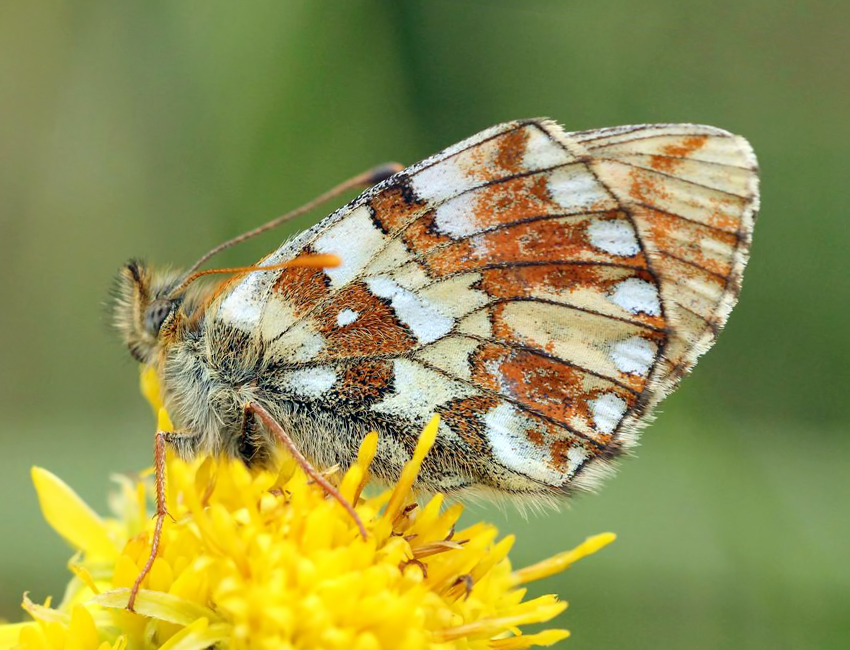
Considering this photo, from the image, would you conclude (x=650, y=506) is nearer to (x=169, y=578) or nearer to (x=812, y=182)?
(x=812, y=182)

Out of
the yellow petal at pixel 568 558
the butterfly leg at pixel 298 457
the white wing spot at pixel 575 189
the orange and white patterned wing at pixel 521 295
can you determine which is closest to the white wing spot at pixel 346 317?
the orange and white patterned wing at pixel 521 295

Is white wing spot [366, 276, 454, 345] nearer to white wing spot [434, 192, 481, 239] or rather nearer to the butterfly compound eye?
white wing spot [434, 192, 481, 239]

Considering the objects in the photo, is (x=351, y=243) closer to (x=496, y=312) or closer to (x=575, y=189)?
(x=496, y=312)

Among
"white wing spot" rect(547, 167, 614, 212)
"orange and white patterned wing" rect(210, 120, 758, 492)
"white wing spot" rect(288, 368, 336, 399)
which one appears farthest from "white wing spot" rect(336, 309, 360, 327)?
"white wing spot" rect(547, 167, 614, 212)

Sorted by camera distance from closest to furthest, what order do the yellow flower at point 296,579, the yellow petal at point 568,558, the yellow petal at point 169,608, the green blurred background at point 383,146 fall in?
the yellow flower at point 296,579
the yellow petal at point 169,608
the yellow petal at point 568,558
the green blurred background at point 383,146

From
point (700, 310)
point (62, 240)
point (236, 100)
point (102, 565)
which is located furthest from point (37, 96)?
point (700, 310)

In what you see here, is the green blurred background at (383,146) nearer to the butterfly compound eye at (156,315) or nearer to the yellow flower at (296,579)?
the butterfly compound eye at (156,315)

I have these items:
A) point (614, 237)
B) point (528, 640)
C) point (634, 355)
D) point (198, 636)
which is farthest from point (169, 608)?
point (614, 237)
